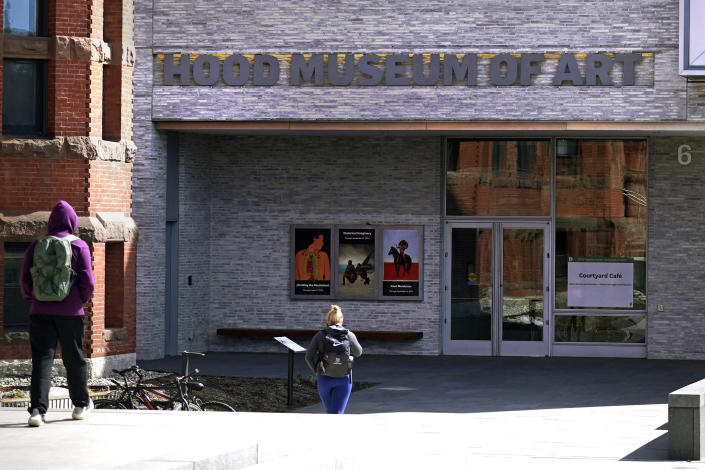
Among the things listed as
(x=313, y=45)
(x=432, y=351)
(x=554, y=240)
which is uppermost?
(x=313, y=45)

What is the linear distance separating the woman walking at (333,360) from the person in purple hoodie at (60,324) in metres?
3.91

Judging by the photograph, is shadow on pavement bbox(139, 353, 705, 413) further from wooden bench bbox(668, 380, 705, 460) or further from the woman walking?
wooden bench bbox(668, 380, 705, 460)

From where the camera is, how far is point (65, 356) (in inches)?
460

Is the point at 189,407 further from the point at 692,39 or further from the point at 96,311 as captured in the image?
the point at 692,39

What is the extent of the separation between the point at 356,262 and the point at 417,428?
38.2ft

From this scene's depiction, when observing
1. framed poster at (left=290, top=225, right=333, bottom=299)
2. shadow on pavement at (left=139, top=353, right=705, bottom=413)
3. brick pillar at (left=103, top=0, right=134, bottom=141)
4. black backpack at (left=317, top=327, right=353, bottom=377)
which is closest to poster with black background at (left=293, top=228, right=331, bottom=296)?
framed poster at (left=290, top=225, right=333, bottom=299)

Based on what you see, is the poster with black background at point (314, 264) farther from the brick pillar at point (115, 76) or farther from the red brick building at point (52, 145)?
the red brick building at point (52, 145)

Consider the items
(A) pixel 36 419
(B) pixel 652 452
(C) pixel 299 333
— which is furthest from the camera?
(C) pixel 299 333

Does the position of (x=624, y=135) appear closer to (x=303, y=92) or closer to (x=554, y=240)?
(x=554, y=240)

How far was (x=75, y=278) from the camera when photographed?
464 inches

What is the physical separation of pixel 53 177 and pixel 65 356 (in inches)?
299

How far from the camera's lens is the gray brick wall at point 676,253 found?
2531cm

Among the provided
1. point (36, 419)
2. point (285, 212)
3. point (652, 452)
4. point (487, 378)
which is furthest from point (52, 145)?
point (652, 452)

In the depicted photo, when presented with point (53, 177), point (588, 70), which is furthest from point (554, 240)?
point (53, 177)
